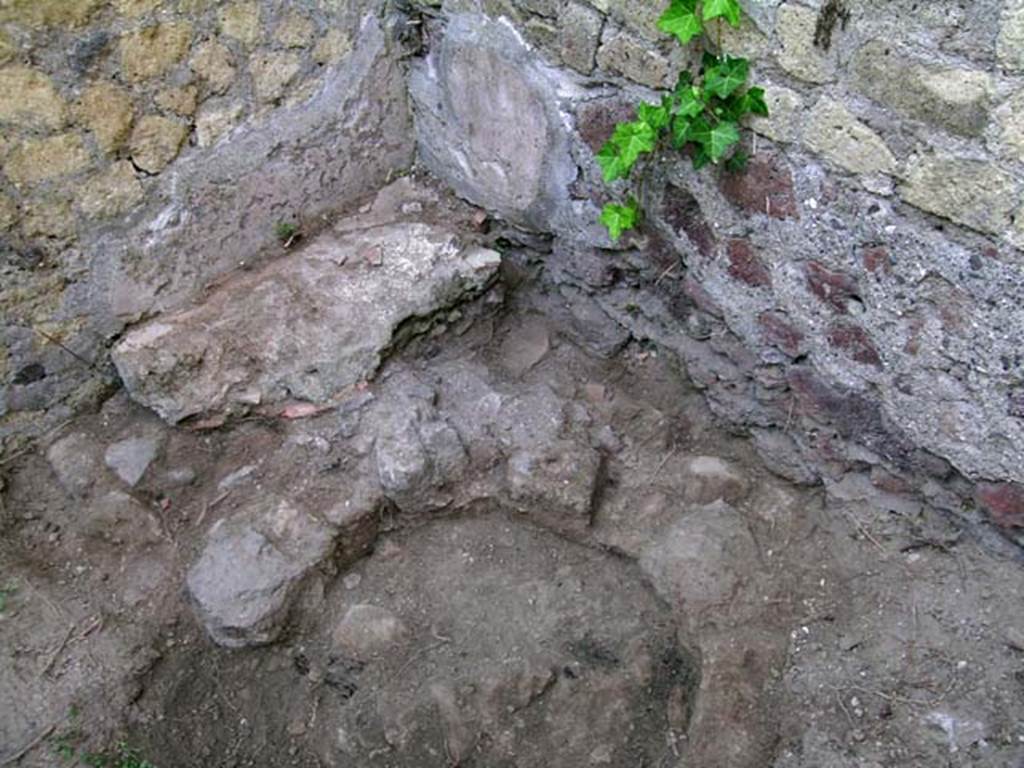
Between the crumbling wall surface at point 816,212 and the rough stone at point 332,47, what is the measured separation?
217 millimetres

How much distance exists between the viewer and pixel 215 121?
8.61 feet

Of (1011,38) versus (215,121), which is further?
(215,121)

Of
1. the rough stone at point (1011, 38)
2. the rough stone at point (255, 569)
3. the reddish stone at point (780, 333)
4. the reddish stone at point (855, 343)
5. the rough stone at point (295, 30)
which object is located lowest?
the rough stone at point (255, 569)

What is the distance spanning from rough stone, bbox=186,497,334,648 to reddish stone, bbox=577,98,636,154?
43.4 inches

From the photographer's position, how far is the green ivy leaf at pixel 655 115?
7.39 ft

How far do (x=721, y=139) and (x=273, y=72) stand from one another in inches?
46.1

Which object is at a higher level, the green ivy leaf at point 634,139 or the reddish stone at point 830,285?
the green ivy leaf at point 634,139

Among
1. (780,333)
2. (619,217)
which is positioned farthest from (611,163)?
(780,333)

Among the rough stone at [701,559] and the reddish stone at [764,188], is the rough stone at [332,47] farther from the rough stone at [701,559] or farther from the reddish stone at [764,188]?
the rough stone at [701,559]

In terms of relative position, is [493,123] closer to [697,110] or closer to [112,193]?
[697,110]

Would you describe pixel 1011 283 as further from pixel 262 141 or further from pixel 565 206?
pixel 262 141

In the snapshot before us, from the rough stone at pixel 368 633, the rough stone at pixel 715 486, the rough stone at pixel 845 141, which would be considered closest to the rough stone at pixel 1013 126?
the rough stone at pixel 845 141

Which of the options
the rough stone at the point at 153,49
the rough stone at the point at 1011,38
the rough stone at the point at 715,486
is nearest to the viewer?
the rough stone at the point at 1011,38

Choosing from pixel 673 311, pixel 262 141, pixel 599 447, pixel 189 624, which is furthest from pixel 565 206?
pixel 189 624
